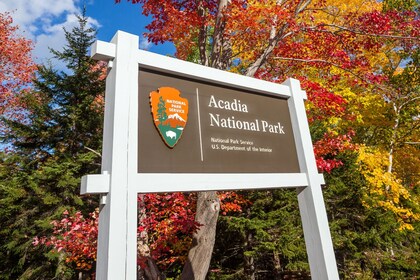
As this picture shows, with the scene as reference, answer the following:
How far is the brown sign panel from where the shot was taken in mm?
1837

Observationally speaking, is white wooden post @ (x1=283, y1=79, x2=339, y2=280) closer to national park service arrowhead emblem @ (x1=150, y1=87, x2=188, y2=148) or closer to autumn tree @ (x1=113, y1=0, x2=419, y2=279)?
national park service arrowhead emblem @ (x1=150, y1=87, x2=188, y2=148)

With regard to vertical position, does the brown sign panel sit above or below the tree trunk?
above

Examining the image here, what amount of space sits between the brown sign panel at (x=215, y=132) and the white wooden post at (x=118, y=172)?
115mm

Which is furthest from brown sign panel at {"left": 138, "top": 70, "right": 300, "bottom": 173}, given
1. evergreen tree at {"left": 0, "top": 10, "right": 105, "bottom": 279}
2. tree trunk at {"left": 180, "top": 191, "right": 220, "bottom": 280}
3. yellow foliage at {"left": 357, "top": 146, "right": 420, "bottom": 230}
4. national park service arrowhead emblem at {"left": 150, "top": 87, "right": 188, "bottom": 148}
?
yellow foliage at {"left": 357, "top": 146, "right": 420, "bottom": 230}

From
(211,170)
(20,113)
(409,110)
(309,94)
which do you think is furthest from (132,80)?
(20,113)

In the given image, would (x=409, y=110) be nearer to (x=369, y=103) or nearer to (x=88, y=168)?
(x=369, y=103)

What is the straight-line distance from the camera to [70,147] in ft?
34.7

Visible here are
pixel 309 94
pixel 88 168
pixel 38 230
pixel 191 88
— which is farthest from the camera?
pixel 88 168

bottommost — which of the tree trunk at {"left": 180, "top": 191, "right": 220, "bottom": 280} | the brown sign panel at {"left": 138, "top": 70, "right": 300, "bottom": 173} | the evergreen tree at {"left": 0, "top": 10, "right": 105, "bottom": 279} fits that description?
the tree trunk at {"left": 180, "top": 191, "right": 220, "bottom": 280}

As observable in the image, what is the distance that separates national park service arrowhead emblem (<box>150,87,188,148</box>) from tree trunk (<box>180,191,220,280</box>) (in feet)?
9.12

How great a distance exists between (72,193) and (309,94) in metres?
8.54

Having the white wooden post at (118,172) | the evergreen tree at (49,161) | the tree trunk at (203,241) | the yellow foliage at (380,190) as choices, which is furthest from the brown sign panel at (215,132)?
the yellow foliage at (380,190)

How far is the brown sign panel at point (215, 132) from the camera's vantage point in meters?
1.84

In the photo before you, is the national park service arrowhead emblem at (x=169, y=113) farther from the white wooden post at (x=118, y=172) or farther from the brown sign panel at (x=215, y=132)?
the white wooden post at (x=118, y=172)
